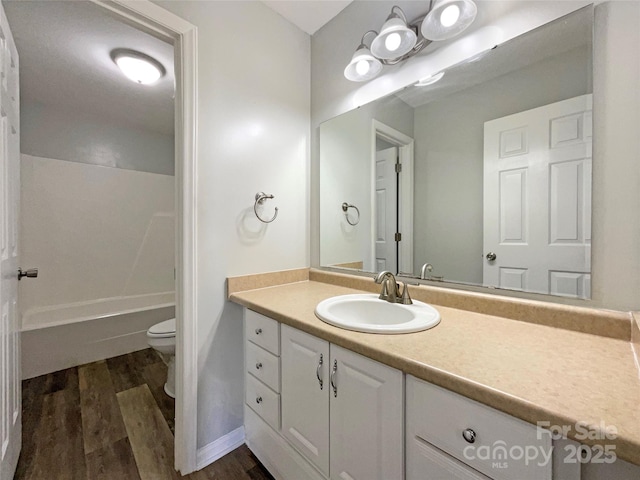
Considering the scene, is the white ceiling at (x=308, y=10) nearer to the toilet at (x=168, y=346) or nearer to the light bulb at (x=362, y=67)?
the light bulb at (x=362, y=67)

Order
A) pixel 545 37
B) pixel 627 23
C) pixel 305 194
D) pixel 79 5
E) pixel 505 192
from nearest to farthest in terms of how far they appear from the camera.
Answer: pixel 627 23, pixel 545 37, pixel 505 192, pixel 79 5, pixel 305 194

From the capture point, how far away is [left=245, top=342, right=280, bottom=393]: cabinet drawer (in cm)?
115

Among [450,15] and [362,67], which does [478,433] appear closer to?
[450,15]

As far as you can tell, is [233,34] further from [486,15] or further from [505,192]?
[505,192]

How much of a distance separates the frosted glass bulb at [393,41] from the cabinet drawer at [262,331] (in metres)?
1.36

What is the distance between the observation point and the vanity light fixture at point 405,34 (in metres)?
1.05

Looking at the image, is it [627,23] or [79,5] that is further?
[79,5]

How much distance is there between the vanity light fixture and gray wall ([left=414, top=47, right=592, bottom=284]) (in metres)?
0.26

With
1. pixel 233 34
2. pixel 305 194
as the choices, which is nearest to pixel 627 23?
pixel 305 194

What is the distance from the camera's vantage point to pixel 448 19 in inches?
42.1

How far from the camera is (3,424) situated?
1.01m

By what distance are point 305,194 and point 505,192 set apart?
3.60 ft

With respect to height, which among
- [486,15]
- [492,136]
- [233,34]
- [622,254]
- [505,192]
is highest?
[233,34]

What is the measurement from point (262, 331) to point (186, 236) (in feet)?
1.85
